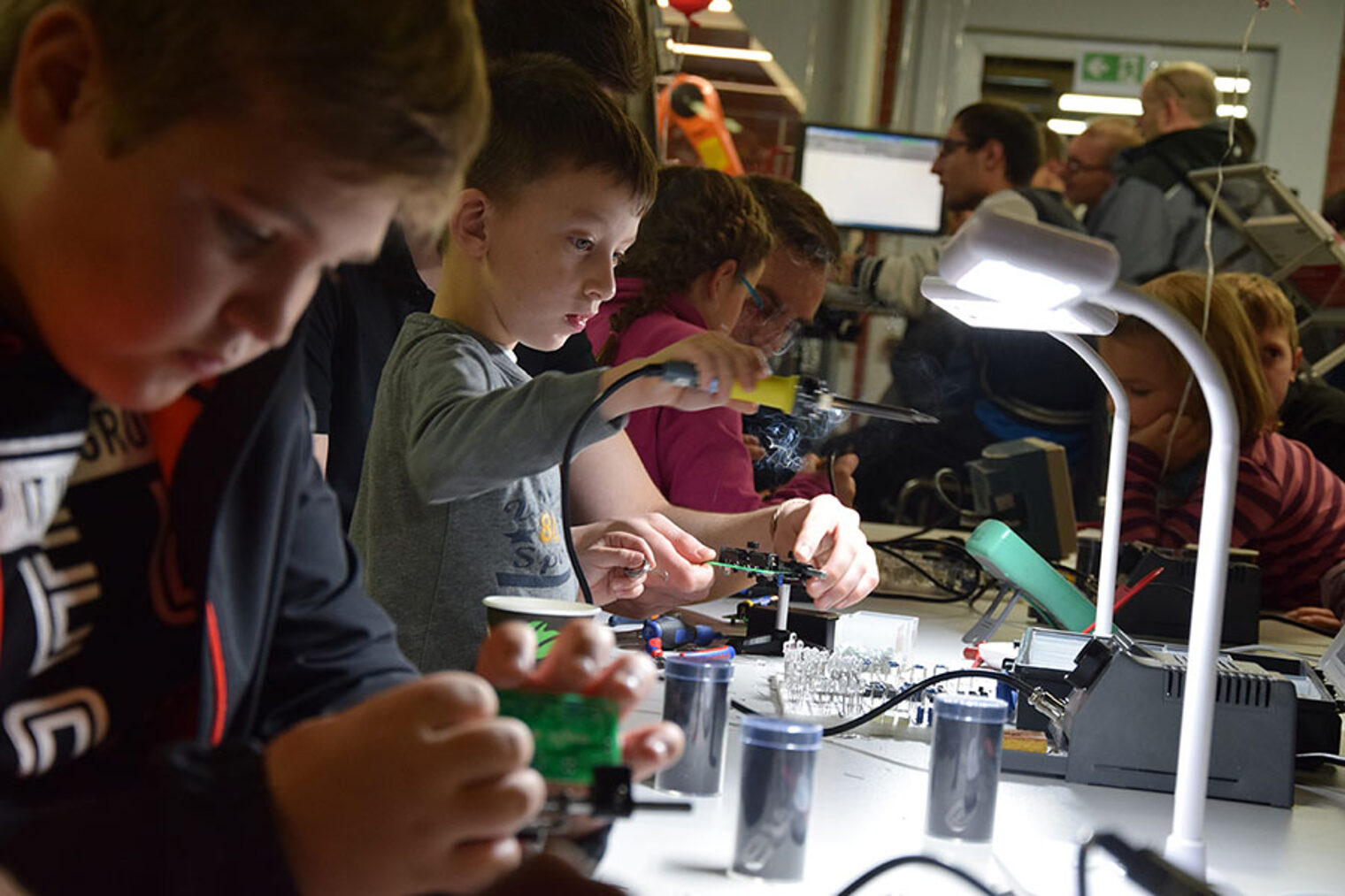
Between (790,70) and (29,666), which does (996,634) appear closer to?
(29,666)

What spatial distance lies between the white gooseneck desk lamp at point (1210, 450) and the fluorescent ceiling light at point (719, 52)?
425 cm

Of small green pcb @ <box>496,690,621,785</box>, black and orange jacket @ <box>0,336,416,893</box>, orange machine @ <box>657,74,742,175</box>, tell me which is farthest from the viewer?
orange machine @ <box>657,74,742,175</box>

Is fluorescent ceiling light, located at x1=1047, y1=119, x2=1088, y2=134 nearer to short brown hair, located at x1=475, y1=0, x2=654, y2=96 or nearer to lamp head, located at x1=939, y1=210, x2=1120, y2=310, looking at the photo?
short brown hair, located at x1=475, y1=0, x2=654, y2=96

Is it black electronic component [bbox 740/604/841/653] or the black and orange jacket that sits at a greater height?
the black and orange jacket

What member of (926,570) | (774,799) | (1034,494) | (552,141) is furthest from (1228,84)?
(774,799)

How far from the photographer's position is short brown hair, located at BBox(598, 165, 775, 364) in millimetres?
2502

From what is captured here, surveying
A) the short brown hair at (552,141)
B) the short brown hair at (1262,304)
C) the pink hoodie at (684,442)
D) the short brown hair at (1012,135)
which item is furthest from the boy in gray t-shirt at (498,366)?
the short brown hair at (1012,135)

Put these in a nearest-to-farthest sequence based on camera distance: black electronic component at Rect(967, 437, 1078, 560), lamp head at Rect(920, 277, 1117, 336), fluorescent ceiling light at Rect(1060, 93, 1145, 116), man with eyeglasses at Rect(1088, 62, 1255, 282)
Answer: lamp head at Rect(920, 277, 1117, 336), black electronic component at Rect(967, 437, 1078, 560), man with eyeglasses at Rect(1088, 62, 1255, 282), fluorescent ceiling light at Rect(1060, 93, 1145, 116)

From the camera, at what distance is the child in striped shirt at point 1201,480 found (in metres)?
2.77

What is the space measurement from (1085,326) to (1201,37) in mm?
5907

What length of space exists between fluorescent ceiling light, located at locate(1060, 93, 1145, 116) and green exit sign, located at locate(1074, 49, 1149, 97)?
0.04 metres

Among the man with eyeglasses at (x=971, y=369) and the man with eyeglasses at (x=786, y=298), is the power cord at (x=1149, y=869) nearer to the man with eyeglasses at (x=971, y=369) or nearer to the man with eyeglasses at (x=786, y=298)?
the man with eyeglasses at (x=786, y=298)

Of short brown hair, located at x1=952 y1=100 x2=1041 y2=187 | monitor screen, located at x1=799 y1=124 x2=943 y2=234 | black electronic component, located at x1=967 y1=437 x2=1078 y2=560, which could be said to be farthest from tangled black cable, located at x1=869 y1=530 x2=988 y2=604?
A: monitor screen, located at x1=799 y1=124 x2=943 y2=234

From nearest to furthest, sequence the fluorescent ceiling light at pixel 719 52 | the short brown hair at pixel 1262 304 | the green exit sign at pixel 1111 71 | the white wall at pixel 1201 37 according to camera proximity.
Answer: the short brown hair at pixel 1262 304 → the fluorescent ceiling light at pixel 719 52 → the white wall at pixel 1201 37 → the green exit sign at pixel 1111 71
